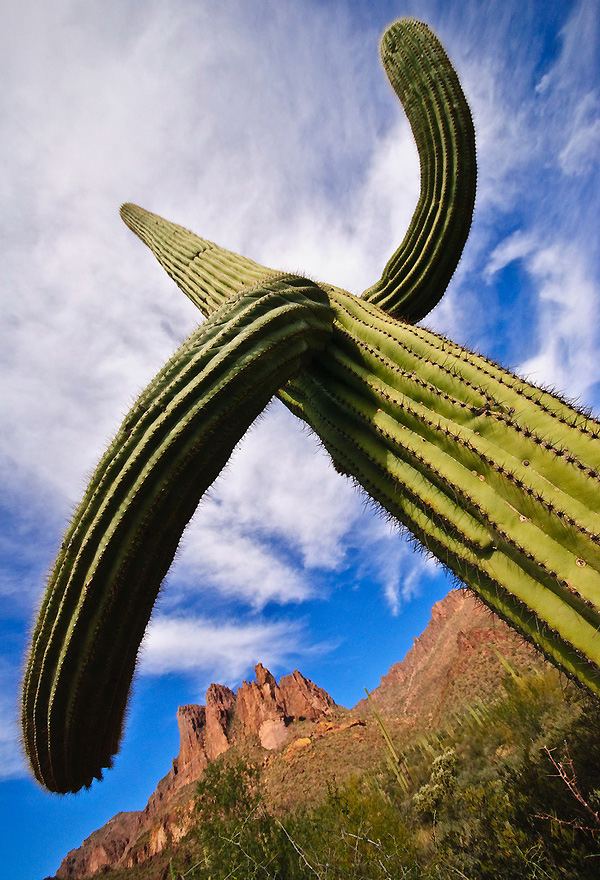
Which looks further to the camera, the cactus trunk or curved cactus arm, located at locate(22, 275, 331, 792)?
curved cactus arm, located at locate(22, 275, 331, 792)

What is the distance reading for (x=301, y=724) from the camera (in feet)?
196

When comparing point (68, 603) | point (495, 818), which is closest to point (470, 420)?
point (68, 603)

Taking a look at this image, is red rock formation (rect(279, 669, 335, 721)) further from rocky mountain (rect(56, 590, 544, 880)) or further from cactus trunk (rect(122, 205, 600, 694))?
cactus trunk (rect(122, 205, 600, 694))

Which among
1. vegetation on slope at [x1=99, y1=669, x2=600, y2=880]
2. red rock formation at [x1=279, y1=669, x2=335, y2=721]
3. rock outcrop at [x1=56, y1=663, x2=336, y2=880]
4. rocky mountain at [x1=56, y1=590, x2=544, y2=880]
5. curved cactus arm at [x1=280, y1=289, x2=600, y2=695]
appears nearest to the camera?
curved cactus arm at [x1=280, y1=289, x2=600, y2=695]

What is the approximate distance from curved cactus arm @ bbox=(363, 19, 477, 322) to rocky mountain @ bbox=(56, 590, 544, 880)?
2360 centimetres

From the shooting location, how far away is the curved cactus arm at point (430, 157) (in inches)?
130

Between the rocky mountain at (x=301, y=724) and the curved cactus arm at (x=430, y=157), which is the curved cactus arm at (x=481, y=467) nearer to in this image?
the curved cactus arm at (x=430, y=157)

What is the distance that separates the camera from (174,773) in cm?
7538

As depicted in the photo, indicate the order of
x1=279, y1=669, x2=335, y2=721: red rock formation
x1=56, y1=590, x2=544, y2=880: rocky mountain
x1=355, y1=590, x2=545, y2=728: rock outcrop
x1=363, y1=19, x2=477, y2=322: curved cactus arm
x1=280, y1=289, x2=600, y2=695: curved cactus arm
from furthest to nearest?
x1=279, y1=669, x2=335, y2=721: red rock formation < x1=56, y1=590, x2=544, y2=880: rocky mountain < x1=355, y1=590, x2=545, y2=728: rock outcrop < x1=363, y1=19, x2=477, y2=322: curved cactus arm < x1=280, y1=289, x2=600, y2=695: curved cactus arm

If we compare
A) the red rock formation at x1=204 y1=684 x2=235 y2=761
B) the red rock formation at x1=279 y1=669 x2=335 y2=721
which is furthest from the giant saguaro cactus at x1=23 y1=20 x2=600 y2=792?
the red rock formation at x1=204 y1=684 x2=235 y2=761

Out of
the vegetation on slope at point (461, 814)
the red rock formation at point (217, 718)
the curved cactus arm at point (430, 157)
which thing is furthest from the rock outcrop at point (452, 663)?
the red rock formation at point (217, 718)

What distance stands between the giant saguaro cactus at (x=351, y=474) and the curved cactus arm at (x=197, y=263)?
2.08ft

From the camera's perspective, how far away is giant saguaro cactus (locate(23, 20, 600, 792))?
5.10ft

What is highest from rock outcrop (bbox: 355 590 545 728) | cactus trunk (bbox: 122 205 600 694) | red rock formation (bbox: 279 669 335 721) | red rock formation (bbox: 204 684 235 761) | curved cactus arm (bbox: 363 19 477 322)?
red rock formation (bbox: 204 684 235 761)
